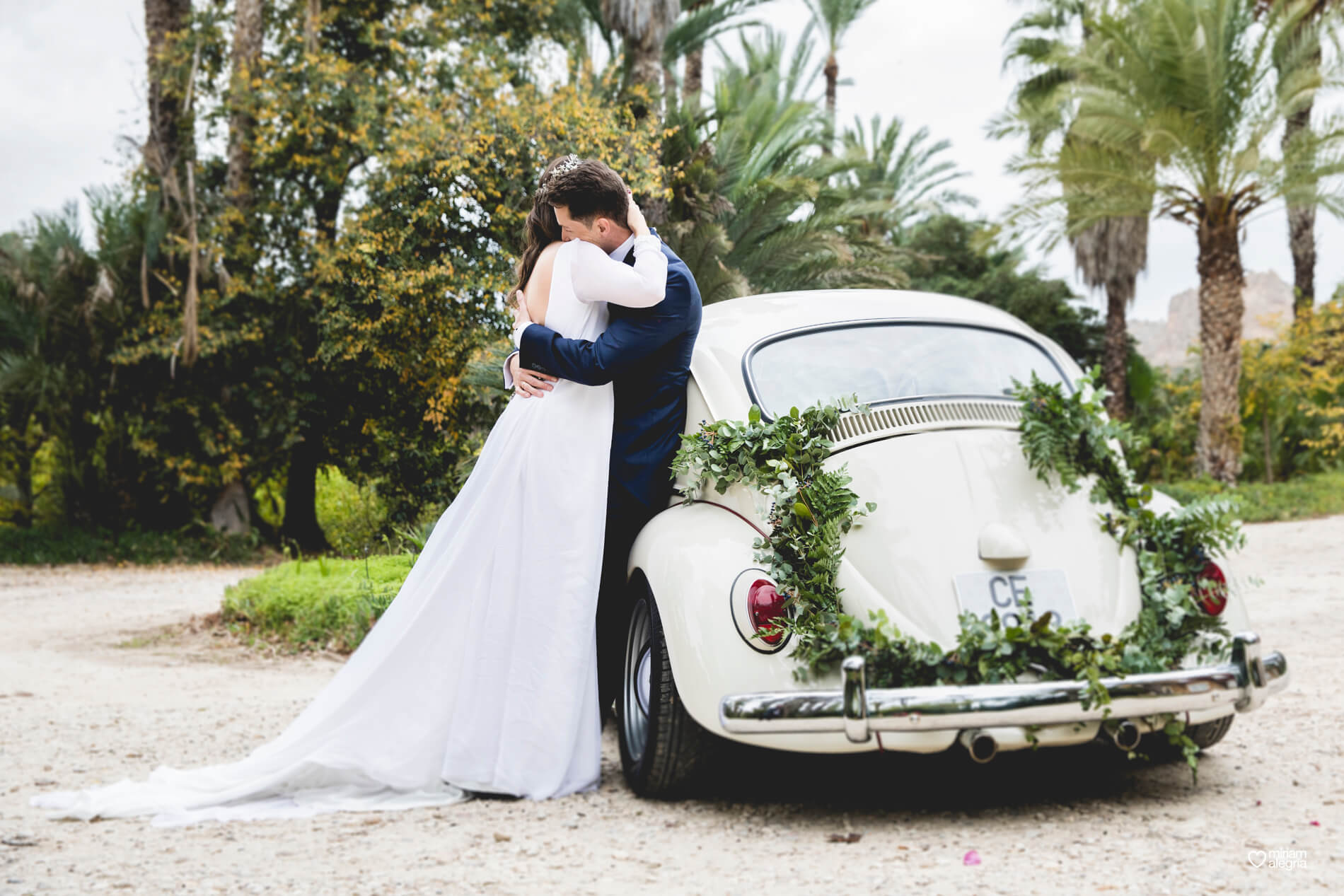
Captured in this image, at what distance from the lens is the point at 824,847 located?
3176mm

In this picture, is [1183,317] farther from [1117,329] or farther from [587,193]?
[587,193]

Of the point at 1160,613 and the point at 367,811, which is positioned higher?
the point at 1160,613

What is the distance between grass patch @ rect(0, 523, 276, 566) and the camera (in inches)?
650

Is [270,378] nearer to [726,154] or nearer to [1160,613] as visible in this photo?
[726,154]

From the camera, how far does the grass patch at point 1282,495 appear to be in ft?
57.2

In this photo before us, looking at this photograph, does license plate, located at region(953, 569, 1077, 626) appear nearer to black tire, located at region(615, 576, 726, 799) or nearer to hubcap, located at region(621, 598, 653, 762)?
black tire, located at region(615, 576, 726, 799)

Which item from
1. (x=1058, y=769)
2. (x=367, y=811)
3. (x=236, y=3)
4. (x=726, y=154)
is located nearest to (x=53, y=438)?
(x=236, y=3)

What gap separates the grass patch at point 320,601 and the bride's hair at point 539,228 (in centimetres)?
349

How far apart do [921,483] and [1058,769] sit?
128 cm

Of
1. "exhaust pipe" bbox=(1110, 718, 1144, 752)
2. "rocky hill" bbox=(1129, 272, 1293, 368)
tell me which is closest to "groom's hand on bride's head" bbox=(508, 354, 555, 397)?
"exhaust pipe" bbox=(1110, 718, 1144, 752)

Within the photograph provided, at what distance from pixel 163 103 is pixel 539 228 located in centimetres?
1539

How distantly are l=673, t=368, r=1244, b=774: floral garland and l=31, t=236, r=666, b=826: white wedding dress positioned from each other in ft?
1.57

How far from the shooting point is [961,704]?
9.91 feet

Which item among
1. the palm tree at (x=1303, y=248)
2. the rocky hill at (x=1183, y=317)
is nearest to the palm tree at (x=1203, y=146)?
the palm tree at (x=1303, y=248)
